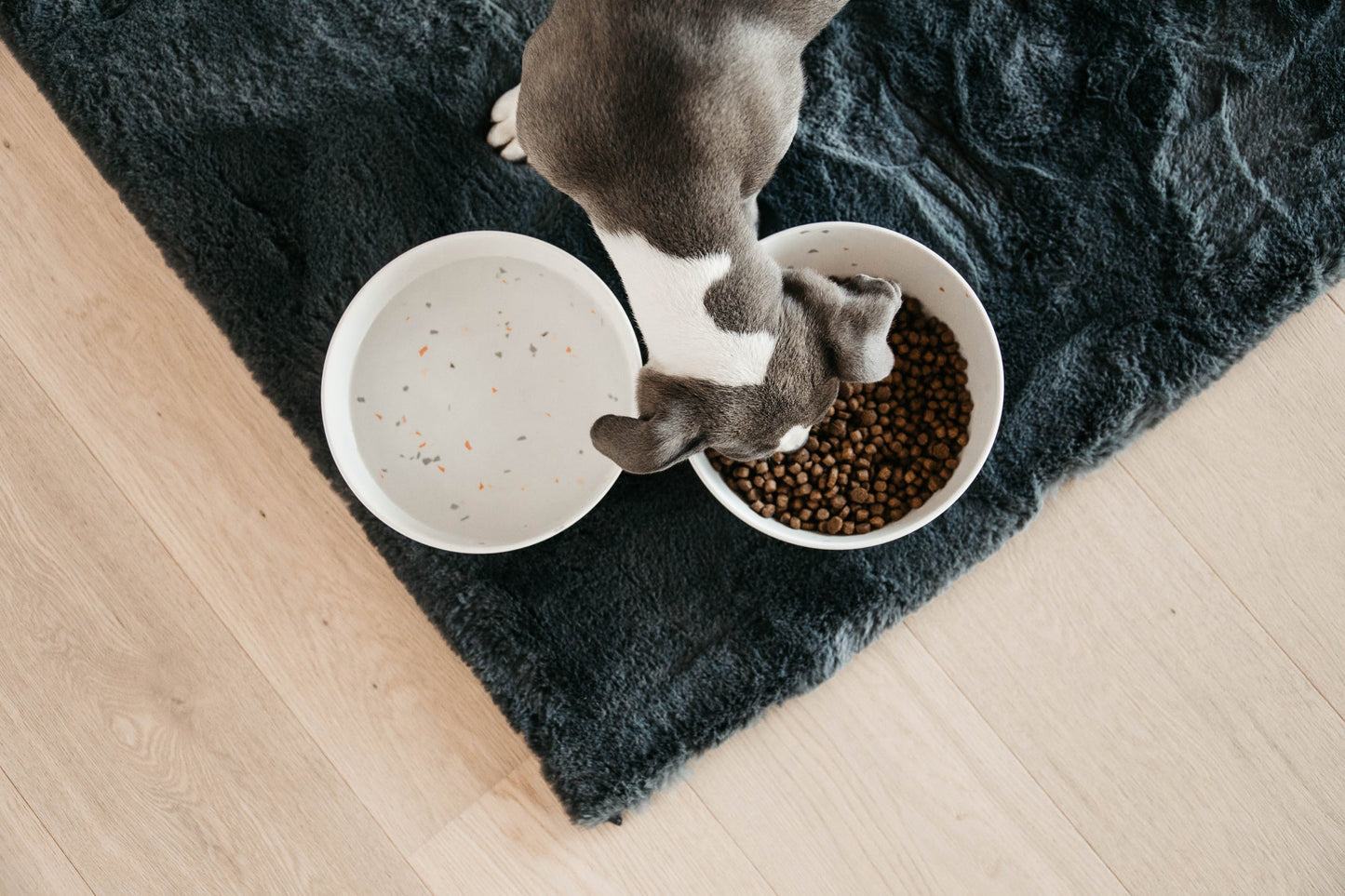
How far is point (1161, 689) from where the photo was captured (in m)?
1.59

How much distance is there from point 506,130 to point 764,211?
435mm

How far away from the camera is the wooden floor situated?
155cm

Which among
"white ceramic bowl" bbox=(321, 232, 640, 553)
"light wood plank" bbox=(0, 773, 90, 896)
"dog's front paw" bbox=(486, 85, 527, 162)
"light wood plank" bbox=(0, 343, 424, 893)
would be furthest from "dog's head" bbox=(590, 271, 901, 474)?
"light wood plank" bbox=(0, 773, 90, 896)

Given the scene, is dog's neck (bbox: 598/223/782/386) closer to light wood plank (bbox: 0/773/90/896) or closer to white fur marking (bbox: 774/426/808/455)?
white fur marking (bbox: 774/426/808/455)

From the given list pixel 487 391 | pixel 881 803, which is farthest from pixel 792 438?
pixel 881 803

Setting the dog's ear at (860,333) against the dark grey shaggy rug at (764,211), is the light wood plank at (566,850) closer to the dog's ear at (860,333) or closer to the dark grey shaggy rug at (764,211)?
the dark grey shaggy rug at (764,211)

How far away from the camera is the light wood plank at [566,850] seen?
1545 millimetres

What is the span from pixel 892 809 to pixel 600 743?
48 centimetres

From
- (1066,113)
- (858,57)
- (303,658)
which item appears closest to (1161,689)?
(1066,113)

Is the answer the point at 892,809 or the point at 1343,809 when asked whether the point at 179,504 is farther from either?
the point at 1343,809

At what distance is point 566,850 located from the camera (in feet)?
5.08

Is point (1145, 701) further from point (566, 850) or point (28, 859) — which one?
point (28, 859)

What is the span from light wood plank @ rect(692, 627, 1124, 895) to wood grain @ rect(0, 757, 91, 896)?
1.01 m

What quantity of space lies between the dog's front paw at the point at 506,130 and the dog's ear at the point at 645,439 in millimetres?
602
